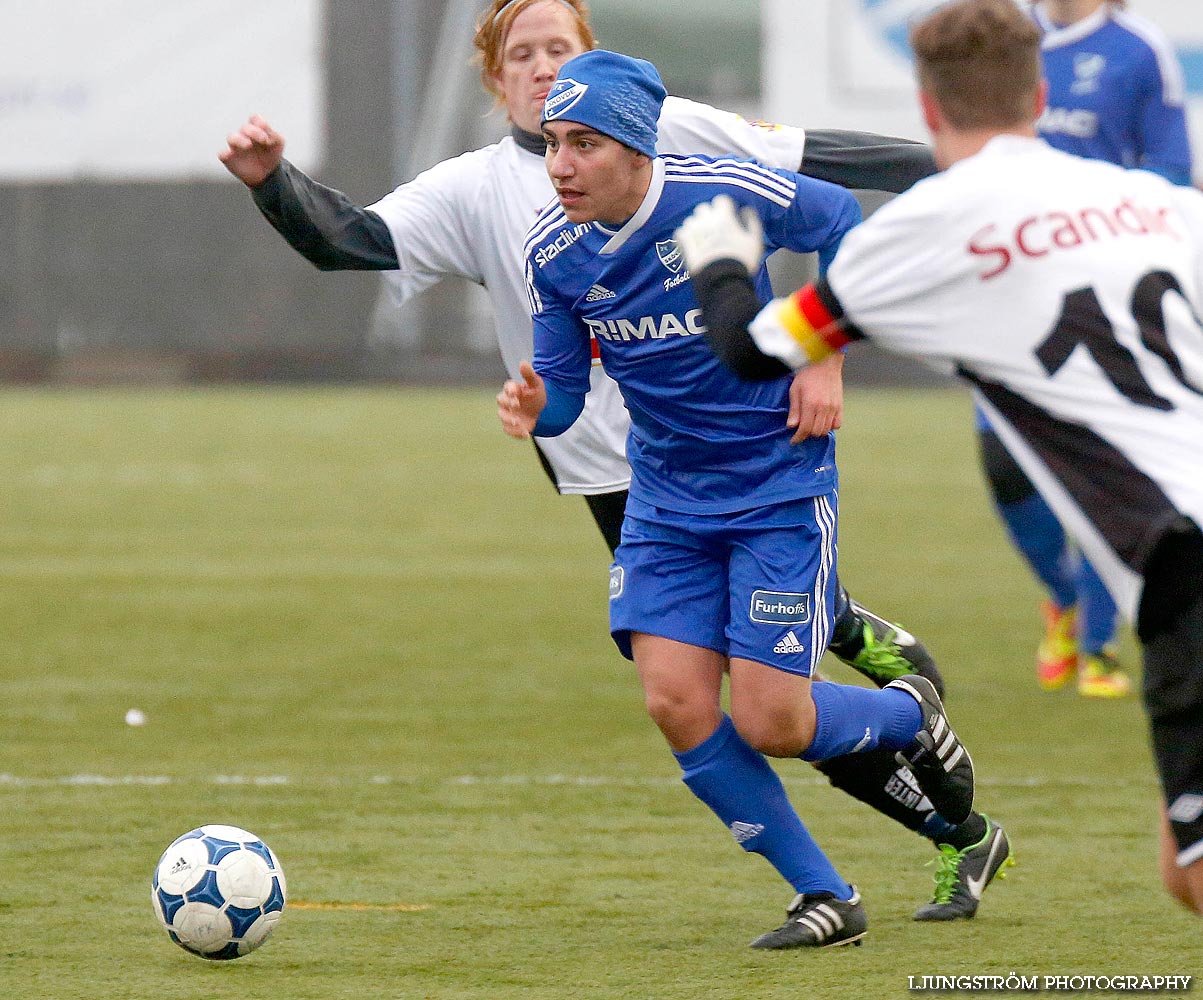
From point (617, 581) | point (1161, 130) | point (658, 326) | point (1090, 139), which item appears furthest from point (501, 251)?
point (1161, 130)

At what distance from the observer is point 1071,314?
9.65ft

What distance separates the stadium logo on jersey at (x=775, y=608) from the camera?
4.01 metres

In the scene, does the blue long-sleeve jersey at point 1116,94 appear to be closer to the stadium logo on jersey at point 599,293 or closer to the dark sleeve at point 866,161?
the dark sleeve at point 866,161

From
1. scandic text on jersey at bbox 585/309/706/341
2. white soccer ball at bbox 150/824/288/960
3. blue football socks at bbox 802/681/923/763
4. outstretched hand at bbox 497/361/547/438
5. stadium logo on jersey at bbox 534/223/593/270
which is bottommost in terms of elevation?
white soccer ball at bbox 150/824/288/960

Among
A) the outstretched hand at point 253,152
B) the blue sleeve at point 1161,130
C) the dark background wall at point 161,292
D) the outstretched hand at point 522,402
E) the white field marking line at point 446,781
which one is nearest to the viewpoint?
the outstretched hand at point 522,402

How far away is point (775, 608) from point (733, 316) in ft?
3.15

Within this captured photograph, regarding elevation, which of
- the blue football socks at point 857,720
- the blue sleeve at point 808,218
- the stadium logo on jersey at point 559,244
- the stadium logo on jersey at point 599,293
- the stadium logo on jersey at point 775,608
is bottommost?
the blue football socks at point 857,720

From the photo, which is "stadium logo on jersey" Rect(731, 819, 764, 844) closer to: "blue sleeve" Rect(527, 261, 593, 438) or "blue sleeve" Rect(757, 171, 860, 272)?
"blue sleeve" Rect(527, 261, 593, 438)

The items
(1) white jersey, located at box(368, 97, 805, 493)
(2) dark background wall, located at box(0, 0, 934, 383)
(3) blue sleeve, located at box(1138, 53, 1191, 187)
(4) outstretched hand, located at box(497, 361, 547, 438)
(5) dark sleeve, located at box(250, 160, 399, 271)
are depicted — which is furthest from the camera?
(2) dark background wall, located at box(0, 0, 934, 383)

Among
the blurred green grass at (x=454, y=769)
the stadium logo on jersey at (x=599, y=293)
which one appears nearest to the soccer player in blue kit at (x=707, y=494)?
the stadium logo on jersey at (x=599, y=293)

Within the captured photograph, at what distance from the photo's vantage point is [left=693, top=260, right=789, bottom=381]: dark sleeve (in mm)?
3186

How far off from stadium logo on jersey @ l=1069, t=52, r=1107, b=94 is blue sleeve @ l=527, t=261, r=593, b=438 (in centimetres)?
363

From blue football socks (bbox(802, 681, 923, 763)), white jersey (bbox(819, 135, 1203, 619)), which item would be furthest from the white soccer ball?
white jersey (bbox(819, 135, 1203, 619))

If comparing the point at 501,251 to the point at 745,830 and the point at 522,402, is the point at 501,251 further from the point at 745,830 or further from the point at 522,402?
the point at 745,830
